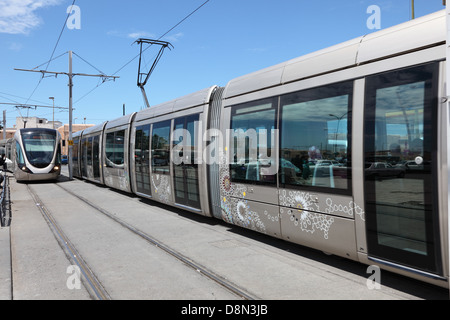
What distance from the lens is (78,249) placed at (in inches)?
246

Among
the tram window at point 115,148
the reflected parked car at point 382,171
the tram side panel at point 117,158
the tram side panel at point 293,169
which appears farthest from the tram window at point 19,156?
the reflected parked car at point 382,171

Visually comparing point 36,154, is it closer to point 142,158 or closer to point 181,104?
point 142,158

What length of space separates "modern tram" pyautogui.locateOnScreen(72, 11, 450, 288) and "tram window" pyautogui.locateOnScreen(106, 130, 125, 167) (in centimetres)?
640

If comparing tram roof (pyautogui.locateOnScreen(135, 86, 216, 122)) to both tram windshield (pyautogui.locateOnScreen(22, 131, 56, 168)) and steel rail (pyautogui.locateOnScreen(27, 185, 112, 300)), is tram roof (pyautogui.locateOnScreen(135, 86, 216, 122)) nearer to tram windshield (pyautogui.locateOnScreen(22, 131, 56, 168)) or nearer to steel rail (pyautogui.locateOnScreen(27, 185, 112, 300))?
steel rail (pyautogui.locateOnScreen(27, 185, 112, 300))

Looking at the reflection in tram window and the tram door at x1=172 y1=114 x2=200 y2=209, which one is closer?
the tram door at x1=172 y1=114 x2=200 y2=209

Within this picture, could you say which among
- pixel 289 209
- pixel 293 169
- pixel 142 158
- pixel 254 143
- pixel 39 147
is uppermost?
pixel 39 147

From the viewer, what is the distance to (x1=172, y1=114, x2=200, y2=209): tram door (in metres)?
8.20

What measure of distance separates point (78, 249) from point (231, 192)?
2895 mm

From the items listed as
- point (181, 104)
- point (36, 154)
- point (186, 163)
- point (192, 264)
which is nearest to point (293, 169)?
point (192, 264)

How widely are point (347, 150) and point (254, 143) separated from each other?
6.66 feet

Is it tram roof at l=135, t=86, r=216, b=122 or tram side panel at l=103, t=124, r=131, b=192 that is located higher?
tram roof at l=135, t=86, r=216, b=122

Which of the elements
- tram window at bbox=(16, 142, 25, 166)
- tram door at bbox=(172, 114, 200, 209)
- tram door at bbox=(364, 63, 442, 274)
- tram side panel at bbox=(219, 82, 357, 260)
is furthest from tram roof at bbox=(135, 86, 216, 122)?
tram window at bbox=(16, 142, 25, 166)

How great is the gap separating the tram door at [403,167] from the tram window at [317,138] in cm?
35

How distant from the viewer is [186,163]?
8508 millimetres
